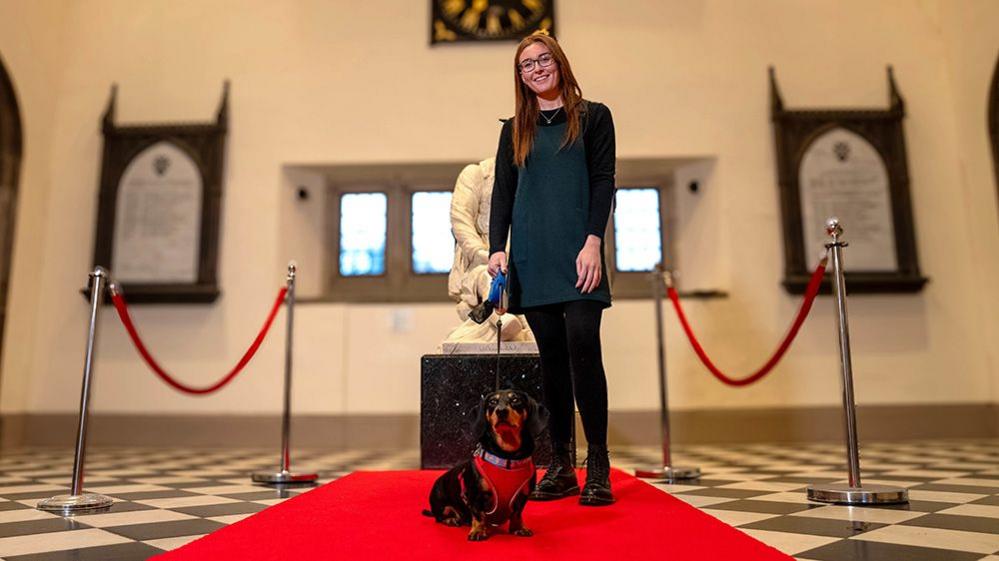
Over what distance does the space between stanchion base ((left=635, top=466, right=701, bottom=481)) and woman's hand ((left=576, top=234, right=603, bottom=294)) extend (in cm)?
156

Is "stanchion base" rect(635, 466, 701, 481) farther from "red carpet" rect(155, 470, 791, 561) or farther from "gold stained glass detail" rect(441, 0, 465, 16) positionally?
"gold stained glass detail" rect(441, 0, 465, 16)


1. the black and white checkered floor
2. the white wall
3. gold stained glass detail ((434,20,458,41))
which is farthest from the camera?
gold stained glass detail ((434,20,458,41))

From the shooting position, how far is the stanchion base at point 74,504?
2439mm

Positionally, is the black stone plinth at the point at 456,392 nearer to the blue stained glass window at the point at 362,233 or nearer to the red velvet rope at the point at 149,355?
the red velvet rope at the point at 149,355

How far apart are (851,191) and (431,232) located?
3.62 metres

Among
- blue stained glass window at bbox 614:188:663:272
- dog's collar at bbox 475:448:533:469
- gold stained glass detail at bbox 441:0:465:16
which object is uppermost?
gold stained glass detail at bbox 441:0:465:16

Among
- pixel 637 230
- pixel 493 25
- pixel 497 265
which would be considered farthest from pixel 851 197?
pixel 497 265

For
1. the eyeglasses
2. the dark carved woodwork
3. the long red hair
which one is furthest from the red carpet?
the dark carved woodwork

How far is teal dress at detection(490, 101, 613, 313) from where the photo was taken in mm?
2135

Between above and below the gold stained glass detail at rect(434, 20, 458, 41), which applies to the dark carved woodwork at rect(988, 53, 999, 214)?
below

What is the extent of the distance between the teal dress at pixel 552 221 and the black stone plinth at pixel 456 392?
3.53 ft

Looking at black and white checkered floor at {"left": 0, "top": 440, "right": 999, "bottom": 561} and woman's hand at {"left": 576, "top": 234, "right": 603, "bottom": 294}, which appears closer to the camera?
black and white checkered floor at {"left": 0, "top": 440, "right": 999, "bottom": 561}

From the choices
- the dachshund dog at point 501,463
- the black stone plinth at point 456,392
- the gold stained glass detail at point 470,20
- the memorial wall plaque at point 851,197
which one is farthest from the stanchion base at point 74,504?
the memorial wall plaque at point 851,197

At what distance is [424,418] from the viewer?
331cm
